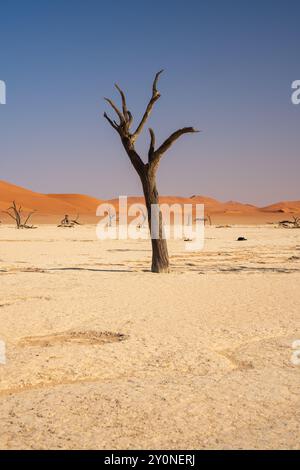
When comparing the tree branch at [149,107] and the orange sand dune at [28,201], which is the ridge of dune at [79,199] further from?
the tree branch at [149,107]

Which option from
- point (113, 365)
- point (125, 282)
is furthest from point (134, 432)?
point (125, 282)

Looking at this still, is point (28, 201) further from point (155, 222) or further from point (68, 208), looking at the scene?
point (155, 222)

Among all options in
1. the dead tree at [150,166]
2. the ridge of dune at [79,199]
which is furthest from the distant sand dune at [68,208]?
the dead tree at [150,166]

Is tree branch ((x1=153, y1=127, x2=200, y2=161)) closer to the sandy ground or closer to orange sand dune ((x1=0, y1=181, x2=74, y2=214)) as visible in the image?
the sandy ground

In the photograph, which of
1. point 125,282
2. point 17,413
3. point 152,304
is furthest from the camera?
point 125,282

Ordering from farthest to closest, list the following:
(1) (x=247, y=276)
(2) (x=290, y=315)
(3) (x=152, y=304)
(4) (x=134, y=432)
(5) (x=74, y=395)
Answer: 1. (1) (x=247, y=276)
2. (3) (x=152, y=304)
3. (2) (x=290, y=315)
4. (5) (x=74, y=395)
5. (4) (x=134, y=432)

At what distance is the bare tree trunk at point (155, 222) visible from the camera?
12.5m

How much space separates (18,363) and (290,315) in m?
3.76

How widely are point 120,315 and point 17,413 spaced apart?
3.60 meters

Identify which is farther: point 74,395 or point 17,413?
point 74,395

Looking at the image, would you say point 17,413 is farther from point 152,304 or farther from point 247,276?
point 247,276

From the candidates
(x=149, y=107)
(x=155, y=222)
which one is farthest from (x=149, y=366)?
(x=149, y=107)

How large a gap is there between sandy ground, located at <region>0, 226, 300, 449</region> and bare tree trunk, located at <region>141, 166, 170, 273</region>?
2.25m

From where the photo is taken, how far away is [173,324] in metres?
6.79
